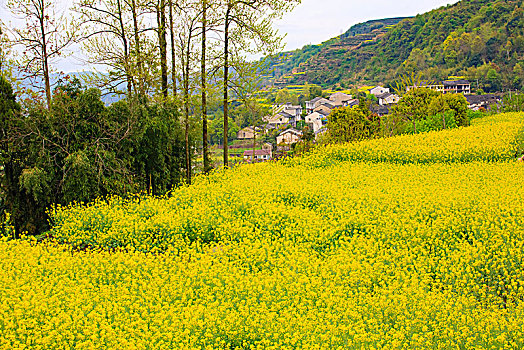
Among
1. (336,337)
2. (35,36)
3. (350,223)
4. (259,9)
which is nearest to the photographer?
(336,337)

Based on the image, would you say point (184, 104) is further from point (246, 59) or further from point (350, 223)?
point (350, 223)

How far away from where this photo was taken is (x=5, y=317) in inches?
183

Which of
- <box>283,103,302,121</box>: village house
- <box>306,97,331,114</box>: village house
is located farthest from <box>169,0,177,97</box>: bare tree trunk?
<box>283,103,302,121</box>: village house

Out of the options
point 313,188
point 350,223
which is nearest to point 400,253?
point 350,223

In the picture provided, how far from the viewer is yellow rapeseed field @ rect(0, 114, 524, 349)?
4512 mm

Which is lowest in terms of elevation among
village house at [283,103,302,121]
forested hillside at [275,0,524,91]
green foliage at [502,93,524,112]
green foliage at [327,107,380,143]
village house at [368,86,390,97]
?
green foliage at [327,107,380,143]

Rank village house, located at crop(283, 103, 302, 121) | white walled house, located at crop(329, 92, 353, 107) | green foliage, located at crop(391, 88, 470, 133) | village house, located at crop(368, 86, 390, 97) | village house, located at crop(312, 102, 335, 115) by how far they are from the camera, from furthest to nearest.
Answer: village house, located at crop(283, 103, 302, 121)
village house, located at crop(368, 86, 390, 97)
white walled house, located at crop(329, 92, 353, 107)
village house, located at crop(312, 102, 335, 115)
green foliage, located at crop(391, 88, 470, 133)

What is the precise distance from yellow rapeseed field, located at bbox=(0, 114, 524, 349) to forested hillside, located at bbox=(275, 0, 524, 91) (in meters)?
82.9

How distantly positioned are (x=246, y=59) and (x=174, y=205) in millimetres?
7420

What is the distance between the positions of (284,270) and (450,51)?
98.0m

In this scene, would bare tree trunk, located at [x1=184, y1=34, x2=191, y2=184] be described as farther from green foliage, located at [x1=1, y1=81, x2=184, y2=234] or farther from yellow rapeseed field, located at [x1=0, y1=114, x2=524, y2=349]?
yellow rapeseed field, located at [x1=0, y1=114, x2=524, y2=349]

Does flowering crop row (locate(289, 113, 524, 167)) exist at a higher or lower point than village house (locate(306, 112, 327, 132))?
lower

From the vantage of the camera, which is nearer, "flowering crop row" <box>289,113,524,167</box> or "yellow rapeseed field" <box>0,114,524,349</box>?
"yellow rapeseed field" <box>0,114,524,349</box>

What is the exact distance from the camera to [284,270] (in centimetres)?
603
